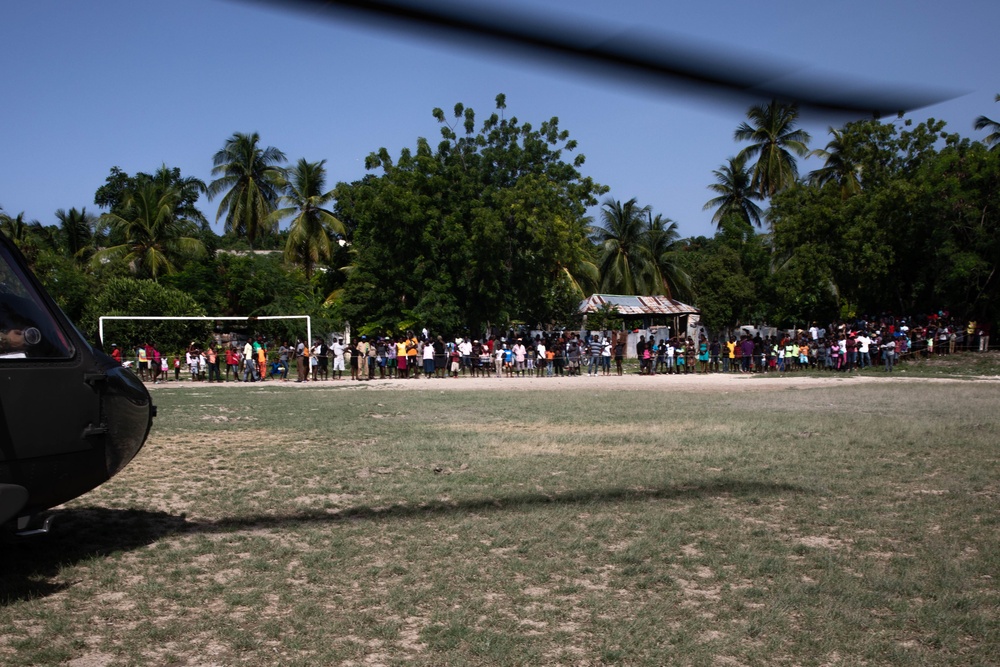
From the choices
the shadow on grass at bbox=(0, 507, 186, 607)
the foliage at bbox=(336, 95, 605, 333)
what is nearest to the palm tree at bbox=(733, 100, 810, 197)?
the foliage at bbox=(336, 95, 605, 333)

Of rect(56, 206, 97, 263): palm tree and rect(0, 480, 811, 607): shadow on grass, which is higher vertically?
rect(56, 206, 97, 263): palm tree

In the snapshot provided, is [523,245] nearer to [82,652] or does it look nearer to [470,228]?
[470,228]

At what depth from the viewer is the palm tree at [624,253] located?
55.3 metres

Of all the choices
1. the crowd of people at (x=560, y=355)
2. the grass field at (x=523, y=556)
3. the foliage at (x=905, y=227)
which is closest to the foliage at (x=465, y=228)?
the crowd of people at (x=560, y=355)

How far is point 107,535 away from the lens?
620cm

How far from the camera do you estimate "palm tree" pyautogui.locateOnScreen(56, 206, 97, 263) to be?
159ft

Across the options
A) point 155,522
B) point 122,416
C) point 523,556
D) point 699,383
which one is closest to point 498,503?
point 523,556

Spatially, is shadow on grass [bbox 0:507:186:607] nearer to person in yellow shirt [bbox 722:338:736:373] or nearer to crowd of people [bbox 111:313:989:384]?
crowd of people [bbox 111:313:989:384]

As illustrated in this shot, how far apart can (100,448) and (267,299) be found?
1480 inches

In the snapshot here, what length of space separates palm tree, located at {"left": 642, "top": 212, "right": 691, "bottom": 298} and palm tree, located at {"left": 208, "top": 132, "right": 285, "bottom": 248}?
23060 millimetres

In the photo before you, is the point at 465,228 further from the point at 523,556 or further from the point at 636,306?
the point at 523,556

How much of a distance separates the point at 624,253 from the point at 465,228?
69.2 feet

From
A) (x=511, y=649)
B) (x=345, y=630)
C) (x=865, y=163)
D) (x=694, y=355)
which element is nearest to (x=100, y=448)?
(x=345, y=630)

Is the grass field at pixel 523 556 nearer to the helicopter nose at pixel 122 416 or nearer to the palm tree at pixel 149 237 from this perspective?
the helicopter nose at pixel 122 416
